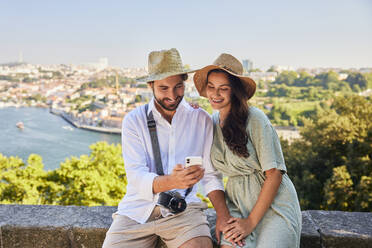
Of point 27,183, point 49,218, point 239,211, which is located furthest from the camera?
point 27,183

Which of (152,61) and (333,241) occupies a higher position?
(152,61)

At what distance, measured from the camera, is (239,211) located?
169 centimetres

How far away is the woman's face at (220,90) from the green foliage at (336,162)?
399 inches

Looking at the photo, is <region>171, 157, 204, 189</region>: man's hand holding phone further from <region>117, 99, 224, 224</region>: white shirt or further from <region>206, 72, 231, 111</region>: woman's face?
<region>206, 72, 231, 111</region>: woman's face

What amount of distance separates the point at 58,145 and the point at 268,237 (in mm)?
50707

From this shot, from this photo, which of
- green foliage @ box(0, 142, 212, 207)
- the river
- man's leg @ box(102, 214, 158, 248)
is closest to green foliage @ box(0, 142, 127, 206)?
green foliage @ box(0, 142, 212, 207)

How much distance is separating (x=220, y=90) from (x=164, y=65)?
1.07 ft

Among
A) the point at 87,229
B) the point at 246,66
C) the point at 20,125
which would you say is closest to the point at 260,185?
the point at 87,229

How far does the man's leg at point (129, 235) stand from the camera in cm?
163

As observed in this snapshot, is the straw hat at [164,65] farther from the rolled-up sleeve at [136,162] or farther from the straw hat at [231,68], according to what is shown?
the rolled-up sleeve at [136,162]

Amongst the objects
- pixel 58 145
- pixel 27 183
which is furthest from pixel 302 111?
pixel 27 183

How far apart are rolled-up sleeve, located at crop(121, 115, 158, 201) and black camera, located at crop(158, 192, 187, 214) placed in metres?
0.05

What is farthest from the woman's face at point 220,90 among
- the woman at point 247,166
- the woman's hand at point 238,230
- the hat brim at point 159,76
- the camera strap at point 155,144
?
the woman's hand at point 238,230

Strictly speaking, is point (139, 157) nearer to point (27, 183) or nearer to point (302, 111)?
point (27, 183)
